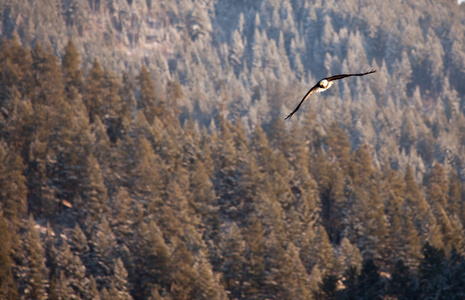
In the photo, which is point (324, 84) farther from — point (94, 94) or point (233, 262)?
point (94, 94)

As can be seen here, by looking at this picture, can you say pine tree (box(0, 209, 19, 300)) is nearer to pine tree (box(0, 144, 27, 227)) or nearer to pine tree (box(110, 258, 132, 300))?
pine tree (box(0, 144, 27, 227))

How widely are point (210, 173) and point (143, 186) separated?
1240 cm

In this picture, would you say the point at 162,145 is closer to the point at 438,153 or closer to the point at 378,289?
the point at 378,289

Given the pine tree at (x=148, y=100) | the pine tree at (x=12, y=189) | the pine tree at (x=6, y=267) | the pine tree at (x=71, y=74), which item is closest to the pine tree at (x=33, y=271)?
the pine tree at (x=6, y=267)

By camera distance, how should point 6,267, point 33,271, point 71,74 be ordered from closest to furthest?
point 6,267
point 33,271
point 71,74

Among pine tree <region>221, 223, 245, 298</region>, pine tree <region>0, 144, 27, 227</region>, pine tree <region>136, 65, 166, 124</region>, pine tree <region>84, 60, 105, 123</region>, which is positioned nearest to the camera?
pine tree <region>221, 223, 245, 298</region>

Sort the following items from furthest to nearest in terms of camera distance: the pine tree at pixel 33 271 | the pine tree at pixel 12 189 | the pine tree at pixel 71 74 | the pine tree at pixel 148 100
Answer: the pine tree at pixel 148 100
the pine tree at pixel 71 74
the pine tree at pixel 12 189
the pine tree at pixel 33 271

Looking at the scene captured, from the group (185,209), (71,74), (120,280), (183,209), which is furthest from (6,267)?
(71,74)

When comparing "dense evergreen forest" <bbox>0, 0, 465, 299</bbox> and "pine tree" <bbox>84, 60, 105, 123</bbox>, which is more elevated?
"pine tree" <bbox>84, 60, 105, 123</bbox>

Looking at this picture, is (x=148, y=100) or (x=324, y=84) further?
(x=148, y=100)

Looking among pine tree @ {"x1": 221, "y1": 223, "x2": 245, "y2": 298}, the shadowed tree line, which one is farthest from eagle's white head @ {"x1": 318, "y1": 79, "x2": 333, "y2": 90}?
pine tree @ {"x1": 221, "y1": 223, "x2": 245, "y2": 298}

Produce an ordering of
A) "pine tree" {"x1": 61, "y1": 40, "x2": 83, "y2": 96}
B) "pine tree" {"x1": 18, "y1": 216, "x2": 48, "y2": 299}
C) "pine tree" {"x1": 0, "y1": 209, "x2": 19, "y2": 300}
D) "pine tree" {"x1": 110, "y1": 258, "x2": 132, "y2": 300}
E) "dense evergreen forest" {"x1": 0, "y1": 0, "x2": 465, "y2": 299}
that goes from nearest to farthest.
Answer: "pine tree" {"x1": 0, "y1": 209, "x2": 19, "y2": 300} < "pine tree" {"x1": 18, "y1": 216, "x2": 48, "y2": 299} < "pine tree" {"x1": 110, "y1": 258, "x2": 132, "y2": 300} < "dense evergreen forest" {"x1": 0, "y1": 0, "x2": 465, "y2": 299} < "pine tree" {"x1": 61, "y1": 40, "x2": 83, "y2": 96}

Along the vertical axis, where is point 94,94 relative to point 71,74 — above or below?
below

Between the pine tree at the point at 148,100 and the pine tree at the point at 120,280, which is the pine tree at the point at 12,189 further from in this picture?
the pine tree at the point at 148,100
